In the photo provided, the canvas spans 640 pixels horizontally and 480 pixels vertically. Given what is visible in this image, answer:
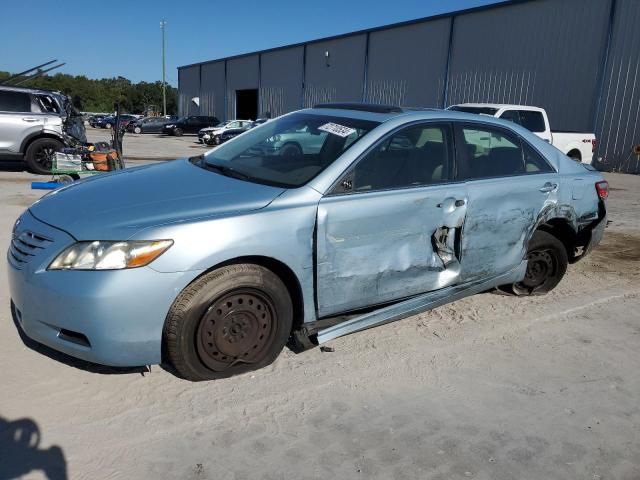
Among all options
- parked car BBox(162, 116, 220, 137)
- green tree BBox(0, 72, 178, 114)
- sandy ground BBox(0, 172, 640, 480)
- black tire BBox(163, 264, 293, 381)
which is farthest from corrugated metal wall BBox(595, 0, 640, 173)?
green tree BBox(0, 72, 178, 114)

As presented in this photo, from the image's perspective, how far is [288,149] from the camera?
3.82 meters

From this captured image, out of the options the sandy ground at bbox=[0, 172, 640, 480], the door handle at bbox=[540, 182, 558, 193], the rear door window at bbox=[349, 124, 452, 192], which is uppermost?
the rear door window at bbox=[349, 124, 452, 192]

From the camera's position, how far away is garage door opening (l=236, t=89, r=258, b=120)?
140 ft

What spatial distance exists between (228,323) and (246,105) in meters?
42.8

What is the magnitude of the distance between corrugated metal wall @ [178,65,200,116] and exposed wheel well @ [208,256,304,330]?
160 ft

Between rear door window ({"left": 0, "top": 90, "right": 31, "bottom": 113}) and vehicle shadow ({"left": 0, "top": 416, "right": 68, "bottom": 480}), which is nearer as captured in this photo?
vehicle shadow ({"left": 0, "top": 416, "right": 68, "bottom": 480})

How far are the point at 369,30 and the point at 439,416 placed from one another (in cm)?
2918

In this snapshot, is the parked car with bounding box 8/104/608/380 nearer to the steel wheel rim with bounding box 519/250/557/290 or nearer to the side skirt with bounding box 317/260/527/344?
the side skirt with bounding box 317/260/527/344

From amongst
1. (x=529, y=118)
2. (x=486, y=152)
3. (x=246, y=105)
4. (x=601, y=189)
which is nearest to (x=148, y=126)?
(x=246, y=105)

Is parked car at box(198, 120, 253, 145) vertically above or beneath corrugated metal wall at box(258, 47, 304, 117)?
beneath

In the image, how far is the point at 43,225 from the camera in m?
2.92

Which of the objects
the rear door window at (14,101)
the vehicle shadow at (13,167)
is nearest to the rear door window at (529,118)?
the rear door window at (14,101)

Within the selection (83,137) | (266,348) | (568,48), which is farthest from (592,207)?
(568,48)

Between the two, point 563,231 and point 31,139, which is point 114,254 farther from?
point 31,139
